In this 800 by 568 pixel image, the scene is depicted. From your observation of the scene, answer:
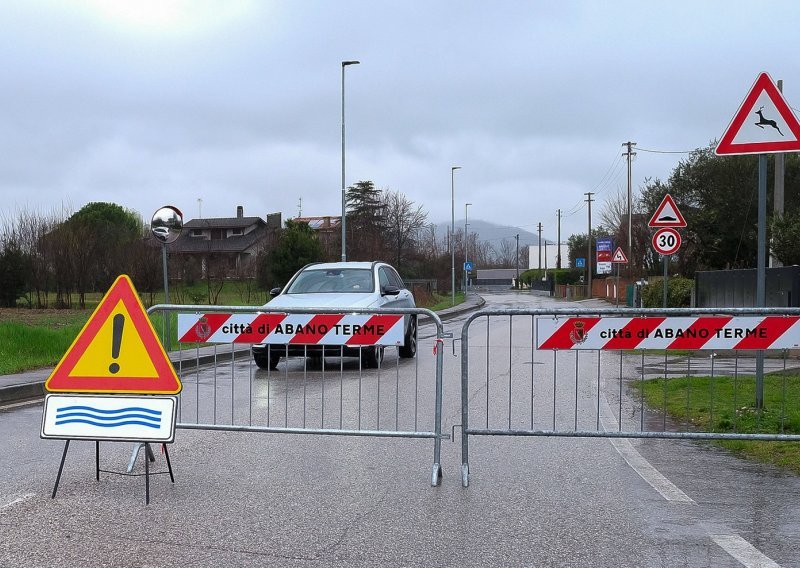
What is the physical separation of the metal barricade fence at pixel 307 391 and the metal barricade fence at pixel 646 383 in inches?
23.8

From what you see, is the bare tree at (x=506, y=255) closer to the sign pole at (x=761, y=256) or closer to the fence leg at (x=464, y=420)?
the sign pole at (x=761, y=256)

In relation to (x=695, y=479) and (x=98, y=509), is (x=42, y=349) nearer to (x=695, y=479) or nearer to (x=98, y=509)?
(x=98, y=509)

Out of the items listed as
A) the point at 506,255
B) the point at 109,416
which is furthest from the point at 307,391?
the point at 506,255

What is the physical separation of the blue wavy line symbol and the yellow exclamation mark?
31 centimetres

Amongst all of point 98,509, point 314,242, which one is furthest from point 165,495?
point 314,242

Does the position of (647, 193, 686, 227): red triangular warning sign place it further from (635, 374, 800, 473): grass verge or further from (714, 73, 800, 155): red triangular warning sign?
(714, 73, 800, 155): red triangular warning sign

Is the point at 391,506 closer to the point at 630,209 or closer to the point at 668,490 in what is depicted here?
the point at 668,490

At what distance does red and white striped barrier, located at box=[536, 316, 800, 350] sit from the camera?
6.65 meters

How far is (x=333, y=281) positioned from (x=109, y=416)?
9922 millimetres

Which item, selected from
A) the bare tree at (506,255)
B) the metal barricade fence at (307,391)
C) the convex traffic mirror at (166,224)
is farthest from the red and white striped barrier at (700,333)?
the bare tree at (506,255)

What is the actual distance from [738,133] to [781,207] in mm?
17792

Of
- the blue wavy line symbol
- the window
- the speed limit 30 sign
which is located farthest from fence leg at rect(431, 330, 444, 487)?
the speed limit 30 sign

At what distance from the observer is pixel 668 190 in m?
45.9

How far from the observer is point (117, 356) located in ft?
20.4
